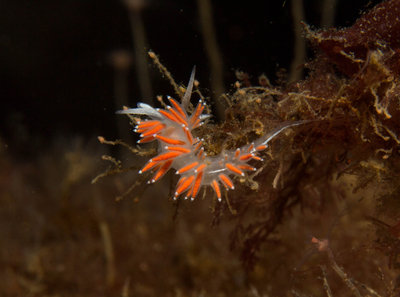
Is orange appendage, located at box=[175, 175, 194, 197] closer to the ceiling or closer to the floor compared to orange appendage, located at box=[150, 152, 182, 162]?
closer to the floor

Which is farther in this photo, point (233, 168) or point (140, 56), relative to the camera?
point (140, 56)

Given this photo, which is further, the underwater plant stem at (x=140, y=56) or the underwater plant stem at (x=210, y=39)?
the underwater plant stem at (x=140, y=56)

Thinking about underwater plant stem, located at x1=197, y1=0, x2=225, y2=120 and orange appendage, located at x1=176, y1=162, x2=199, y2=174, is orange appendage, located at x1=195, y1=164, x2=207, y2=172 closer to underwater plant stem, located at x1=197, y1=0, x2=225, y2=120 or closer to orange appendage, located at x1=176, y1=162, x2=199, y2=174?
orange appendage, located at x1=176, y1=162, x2=199, y2=174

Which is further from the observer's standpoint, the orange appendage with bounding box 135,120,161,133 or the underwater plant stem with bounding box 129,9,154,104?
the underwater plant stem with bounding box 129,9,154,104

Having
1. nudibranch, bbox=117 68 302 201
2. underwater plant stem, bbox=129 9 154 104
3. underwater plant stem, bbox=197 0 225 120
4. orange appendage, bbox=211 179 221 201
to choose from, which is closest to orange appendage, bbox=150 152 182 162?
nudibranch, bbox=117 68 302 201

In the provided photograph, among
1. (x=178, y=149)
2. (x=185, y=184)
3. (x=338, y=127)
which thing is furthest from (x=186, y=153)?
(x=338, y=127)

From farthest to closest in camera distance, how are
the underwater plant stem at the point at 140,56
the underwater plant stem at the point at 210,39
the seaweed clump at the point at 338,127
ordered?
the underwater plant stem at the point at 140,56 < the underwater plant stem at the point at 210,39 < the seaweed clump at the point at 338,127

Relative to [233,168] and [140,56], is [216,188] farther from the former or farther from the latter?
[140,56]

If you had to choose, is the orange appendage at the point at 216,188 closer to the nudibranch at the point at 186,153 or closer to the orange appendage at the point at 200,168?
the nudibranch at the point at 186,153

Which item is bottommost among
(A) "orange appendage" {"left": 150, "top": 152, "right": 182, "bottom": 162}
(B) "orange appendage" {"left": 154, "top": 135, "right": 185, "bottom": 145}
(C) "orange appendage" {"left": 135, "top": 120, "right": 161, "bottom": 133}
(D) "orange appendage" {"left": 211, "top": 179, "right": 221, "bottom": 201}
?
(D) "orange appendage" {"left": 211, "top": 179, "right": 221, "bottom": 201}

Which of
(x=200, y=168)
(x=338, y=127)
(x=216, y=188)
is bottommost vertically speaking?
(x=216, y=188)

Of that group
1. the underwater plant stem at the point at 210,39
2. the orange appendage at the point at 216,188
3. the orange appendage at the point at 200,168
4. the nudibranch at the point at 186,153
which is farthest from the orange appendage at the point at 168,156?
the underwater plant stem at the point at 210,39

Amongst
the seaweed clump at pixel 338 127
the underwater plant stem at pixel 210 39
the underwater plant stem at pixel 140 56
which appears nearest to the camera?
the seaweed clump at pixel 338 127
